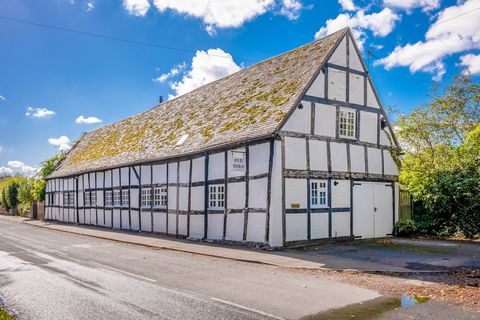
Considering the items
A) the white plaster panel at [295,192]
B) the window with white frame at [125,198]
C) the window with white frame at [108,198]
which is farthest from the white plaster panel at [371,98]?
the window with white frame at [108,198]

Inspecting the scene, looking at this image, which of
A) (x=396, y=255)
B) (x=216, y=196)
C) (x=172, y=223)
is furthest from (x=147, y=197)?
(x=396, y=255)

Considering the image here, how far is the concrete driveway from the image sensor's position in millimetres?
11102

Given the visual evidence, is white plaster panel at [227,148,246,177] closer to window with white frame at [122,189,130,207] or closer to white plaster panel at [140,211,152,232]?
white plaster panel at [140,211,152,232]

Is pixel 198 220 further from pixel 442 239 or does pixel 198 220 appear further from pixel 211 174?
pixel 442 239

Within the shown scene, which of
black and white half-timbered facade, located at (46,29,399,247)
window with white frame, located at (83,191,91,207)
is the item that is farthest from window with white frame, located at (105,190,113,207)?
window with white frame, located at (83,191,91,207)

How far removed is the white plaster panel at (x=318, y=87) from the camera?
16.1 m

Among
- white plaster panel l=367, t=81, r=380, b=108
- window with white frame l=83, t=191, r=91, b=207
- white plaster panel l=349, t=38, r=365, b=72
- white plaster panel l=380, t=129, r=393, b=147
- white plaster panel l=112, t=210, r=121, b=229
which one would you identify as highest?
white plaster panel l=349, t=38, r=365, b=72

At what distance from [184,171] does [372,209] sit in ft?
28.2

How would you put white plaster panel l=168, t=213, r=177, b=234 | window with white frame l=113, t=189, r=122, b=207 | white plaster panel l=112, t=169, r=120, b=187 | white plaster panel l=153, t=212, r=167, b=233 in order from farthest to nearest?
white plaster panel l=112, t=169, r=120, b=187
window with white frame l=113, t=189, r=122, b=207
white plaster panel l=153, t=212, r=167, b=233
white plaster panel l=168, t=213, r=177, b=234

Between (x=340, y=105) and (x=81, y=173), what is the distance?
19450 millimetres

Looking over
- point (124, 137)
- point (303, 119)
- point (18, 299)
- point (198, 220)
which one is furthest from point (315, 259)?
point (124, 137)

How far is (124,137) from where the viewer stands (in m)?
28.5

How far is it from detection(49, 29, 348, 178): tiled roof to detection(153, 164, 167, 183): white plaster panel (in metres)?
0.64

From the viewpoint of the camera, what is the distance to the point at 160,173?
20531mm
